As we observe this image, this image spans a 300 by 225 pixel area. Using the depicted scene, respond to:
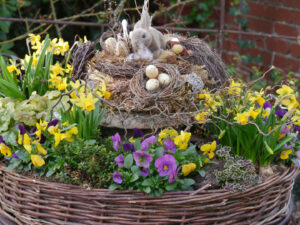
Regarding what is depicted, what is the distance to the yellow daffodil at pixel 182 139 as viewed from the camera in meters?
1.15

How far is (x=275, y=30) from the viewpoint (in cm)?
271

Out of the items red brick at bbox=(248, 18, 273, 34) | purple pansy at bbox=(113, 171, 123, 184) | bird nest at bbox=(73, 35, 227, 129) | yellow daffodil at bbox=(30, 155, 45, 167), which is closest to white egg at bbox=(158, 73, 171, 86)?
bird nest at bbox=(73, 35, 227, 129)

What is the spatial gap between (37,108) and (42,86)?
14cm

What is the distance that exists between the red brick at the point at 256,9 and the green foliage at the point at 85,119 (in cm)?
199

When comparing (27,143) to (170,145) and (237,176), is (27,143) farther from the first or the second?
(237,176)

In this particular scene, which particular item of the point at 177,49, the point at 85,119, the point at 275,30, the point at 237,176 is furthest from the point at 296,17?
the point at 85,119

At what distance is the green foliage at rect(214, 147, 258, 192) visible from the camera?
1.11m

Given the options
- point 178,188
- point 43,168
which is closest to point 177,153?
point 178,188

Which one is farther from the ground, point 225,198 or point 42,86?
point 42,86

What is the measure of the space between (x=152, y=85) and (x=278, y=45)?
1.77 meters

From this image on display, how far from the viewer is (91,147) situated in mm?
1179

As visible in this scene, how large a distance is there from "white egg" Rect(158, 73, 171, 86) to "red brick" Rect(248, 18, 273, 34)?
1.74 metres

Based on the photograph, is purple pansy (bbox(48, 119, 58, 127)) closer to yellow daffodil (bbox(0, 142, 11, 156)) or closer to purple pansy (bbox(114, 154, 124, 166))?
yellow daffodil (bbox(0, 142, 11, 156))

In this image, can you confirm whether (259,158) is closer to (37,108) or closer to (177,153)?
(177,153)
